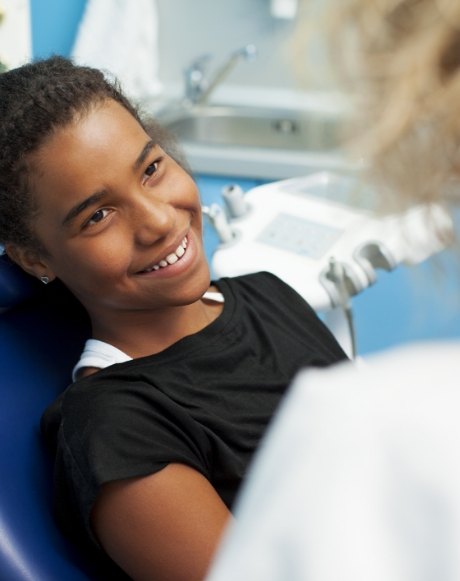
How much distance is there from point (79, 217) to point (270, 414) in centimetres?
38

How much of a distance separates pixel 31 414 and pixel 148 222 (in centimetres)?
32

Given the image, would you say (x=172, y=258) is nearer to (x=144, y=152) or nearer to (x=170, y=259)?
(x=170, y=259)

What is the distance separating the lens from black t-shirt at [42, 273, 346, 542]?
973 millimetres

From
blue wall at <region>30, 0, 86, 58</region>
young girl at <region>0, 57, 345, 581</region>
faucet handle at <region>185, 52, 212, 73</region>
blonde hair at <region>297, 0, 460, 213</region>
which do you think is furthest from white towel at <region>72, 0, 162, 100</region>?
blonde hair at <region>297, 0, 460, 213</region>

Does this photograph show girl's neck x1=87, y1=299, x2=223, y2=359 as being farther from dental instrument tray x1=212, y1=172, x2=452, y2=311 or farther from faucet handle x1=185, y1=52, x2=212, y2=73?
faucet handle x1=185, y1=52, x2=212, y2=73

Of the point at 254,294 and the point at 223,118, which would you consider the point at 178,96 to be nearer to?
the point at 223,118

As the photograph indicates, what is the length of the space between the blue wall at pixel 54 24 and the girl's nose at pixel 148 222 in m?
1.42

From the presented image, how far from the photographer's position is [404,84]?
481mm

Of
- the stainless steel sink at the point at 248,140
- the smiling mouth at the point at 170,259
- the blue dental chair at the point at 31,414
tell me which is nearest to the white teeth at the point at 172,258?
the smiling mouth at the point at 170,259

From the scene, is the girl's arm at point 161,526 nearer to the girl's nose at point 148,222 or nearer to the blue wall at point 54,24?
the girl's nose at point 148,222

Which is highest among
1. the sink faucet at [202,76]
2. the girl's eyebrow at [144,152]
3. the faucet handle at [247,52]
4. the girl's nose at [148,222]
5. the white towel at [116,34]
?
the girl's eyebrow at [144,152]

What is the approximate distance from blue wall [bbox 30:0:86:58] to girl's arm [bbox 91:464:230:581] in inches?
66.3

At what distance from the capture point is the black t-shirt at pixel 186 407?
973 mm

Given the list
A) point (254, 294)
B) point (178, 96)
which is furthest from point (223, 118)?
point (254, 294)
